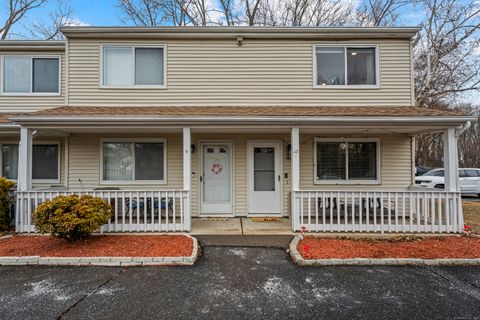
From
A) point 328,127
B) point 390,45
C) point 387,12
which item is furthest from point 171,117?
point 387,12

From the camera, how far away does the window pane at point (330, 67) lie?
7.49 meters

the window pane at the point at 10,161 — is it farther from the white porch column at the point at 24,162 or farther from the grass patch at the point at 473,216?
the grass patch at the point at 473,216

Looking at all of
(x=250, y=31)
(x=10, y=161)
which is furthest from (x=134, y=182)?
(x=250, y=31)

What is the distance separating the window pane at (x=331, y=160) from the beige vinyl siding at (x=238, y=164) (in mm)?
266

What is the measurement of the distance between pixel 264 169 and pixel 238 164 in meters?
0.78

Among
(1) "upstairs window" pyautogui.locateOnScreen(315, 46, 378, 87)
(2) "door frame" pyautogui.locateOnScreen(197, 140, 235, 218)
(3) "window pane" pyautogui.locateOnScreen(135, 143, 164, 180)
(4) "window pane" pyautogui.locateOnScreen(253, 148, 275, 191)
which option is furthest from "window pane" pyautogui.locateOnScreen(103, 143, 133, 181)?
(1) "upstairs window" pyautogui.locateOnScreen(315, 46, 378, 87)

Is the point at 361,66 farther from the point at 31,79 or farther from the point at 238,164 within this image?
the point at 31,79

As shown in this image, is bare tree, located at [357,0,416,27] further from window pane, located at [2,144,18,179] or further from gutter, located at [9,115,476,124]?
window pane, located at [2,144,18,179]

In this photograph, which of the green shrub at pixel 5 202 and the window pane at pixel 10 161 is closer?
the green shrub at pixel 5 202

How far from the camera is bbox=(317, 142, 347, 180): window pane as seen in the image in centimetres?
745

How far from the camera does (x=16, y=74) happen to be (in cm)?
779

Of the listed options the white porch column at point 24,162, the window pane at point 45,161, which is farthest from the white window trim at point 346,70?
the window pane at point 45,161

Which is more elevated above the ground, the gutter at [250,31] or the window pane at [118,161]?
the gutter at [250,31]

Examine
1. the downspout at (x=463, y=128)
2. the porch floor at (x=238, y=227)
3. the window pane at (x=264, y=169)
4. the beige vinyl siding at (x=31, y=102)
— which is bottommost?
the porch floor at (x=238, y=227)
